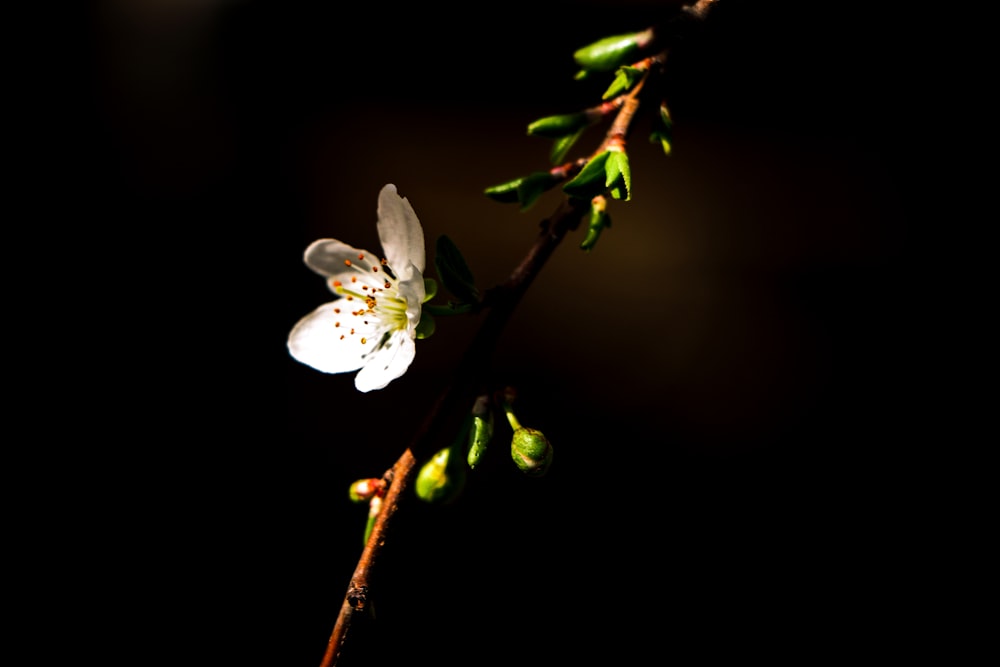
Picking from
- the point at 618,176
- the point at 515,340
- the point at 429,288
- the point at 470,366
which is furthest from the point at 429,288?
Answer: the point at 515,340

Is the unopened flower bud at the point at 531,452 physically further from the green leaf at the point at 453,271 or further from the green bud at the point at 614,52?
the green bud at the point at 614,52

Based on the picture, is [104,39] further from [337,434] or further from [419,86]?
[337,434]

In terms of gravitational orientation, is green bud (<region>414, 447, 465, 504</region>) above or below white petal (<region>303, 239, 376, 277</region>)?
below

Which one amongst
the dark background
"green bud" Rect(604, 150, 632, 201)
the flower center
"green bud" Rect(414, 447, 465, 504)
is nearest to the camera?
"green bud" Rect(604, 150, 632, 201)

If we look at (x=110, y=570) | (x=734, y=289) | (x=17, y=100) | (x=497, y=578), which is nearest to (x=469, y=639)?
(x=497, y=578)

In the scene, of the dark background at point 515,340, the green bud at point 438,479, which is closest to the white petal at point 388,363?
the green bud at point 438,479

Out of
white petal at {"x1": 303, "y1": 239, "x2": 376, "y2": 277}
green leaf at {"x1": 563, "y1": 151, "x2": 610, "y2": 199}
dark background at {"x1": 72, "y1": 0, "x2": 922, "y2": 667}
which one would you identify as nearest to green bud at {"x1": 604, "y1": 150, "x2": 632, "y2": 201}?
green leaf at {"x1": 563, "y1": 151, "x2": 610, "y2": 199}

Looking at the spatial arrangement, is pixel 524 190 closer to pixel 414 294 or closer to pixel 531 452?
pixel 414 294

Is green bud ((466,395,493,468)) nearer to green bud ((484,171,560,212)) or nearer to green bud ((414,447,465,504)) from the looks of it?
green bud ((414,447,465,504))
